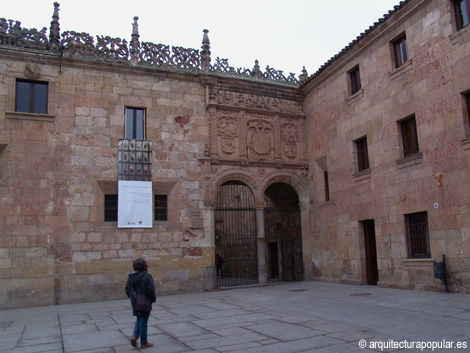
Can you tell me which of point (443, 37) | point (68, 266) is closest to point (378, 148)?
point (443, 37)

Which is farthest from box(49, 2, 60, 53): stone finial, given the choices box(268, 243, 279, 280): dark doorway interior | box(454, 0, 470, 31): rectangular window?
box(268, 243, 279, 280): dark doorway interior

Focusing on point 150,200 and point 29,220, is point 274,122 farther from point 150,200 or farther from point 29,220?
point 29,220

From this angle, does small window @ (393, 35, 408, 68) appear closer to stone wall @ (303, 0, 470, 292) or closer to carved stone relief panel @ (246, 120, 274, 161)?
stone wall @ (303, 0, 470, 292)

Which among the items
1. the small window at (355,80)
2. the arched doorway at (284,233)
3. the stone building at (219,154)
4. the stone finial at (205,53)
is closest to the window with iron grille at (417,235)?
the stone building at (219,154)

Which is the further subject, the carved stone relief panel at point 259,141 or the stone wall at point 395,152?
the carved stone relief panel at point 259,141

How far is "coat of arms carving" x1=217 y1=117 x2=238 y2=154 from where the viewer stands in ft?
50.7

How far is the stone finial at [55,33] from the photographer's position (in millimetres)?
13406

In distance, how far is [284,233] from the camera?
18.0 meters

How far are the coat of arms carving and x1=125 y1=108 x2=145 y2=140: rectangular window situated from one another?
9.30 ft

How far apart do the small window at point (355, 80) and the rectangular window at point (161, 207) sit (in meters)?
7.73

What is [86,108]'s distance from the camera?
13.6 metres

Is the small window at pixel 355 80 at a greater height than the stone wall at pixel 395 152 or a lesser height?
greater

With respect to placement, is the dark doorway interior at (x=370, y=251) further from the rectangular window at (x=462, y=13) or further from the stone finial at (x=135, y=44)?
the stone finial at (x=135, y=44)

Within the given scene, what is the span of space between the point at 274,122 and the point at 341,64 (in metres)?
3.37
